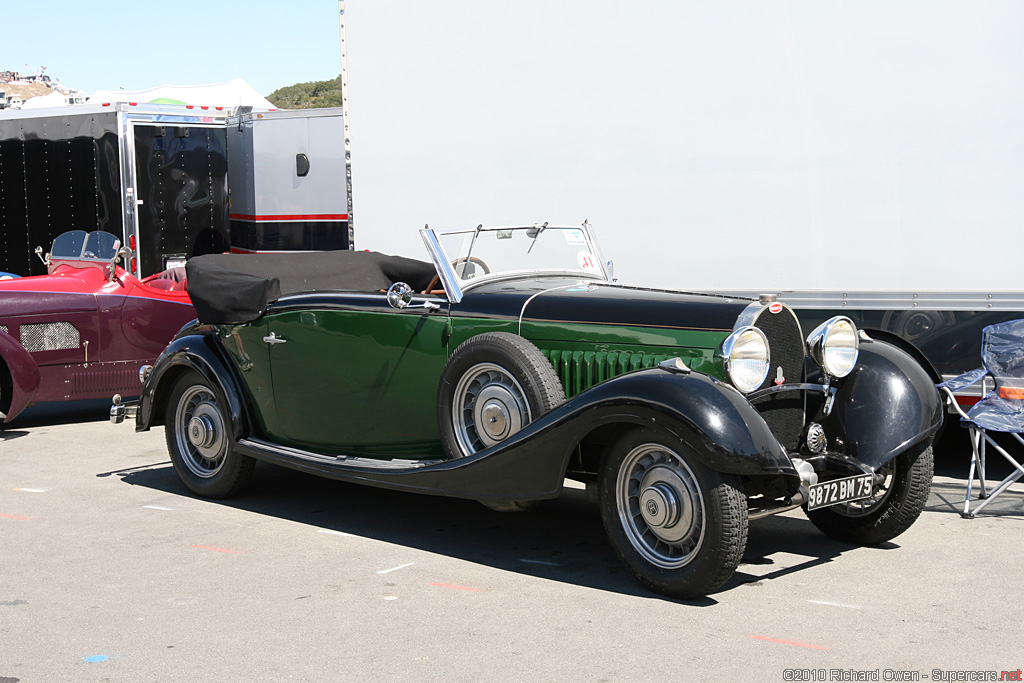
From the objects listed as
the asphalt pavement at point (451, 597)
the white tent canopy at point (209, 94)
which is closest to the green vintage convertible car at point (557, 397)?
the asphalt pavement at point (451, 597)

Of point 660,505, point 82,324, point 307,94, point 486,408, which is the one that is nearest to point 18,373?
point 82,324

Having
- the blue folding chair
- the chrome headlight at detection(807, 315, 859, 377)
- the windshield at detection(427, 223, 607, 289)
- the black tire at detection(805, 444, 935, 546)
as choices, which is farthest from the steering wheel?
the blue folding chair

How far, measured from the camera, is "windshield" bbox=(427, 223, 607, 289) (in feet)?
19.6

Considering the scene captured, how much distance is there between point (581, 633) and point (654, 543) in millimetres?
694

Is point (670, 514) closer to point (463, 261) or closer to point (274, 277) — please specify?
point (463, 261)

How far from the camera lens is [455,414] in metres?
5.48

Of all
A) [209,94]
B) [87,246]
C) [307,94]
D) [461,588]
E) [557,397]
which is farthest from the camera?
[307,94]

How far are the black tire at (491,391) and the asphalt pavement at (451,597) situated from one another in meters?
0.61

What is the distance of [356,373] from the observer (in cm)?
603

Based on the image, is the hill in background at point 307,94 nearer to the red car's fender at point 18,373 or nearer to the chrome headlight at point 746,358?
the red car's fender at point 18,373

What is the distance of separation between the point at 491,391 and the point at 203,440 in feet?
7.76

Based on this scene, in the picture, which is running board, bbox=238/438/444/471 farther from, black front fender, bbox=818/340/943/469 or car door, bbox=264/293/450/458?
black front fender, bbox=818/340/943/469

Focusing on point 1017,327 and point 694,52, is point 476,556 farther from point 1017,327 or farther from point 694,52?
point 694,52

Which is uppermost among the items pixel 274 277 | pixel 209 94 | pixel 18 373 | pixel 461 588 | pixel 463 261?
pixel 209 94
